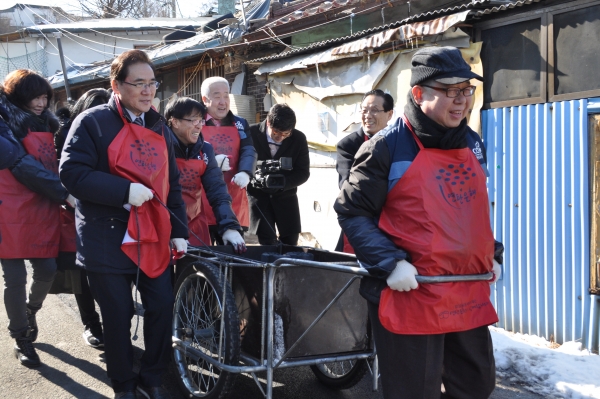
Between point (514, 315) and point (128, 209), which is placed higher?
point (128, 209)

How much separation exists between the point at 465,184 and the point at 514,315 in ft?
11.4

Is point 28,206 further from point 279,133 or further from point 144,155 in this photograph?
point 279,133

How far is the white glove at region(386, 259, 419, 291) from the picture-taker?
2.48 meters

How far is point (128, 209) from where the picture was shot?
12.0 ft

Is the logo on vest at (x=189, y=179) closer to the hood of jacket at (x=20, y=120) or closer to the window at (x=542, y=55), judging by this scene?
the hood of jacket at (x=20, y=120)

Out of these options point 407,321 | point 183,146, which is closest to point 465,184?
point 407,321

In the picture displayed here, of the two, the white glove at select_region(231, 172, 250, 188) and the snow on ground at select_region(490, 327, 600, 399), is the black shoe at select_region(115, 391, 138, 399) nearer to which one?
the white glove at select_region(231, 172, 250, 188)

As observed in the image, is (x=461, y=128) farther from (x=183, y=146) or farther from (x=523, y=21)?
(x=523, y=21)

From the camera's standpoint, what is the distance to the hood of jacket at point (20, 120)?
180 inches

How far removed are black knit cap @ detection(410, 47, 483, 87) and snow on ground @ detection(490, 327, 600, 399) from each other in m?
2.68

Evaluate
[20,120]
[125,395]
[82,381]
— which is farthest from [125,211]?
[20,120]

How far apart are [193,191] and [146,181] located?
1.07 meters

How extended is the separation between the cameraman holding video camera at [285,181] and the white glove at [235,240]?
1392 mm

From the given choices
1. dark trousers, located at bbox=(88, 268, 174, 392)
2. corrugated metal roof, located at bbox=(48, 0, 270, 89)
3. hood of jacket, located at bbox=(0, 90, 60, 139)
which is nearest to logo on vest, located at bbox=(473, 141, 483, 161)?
dark trousers, located at bbox=(88, 268, 174, 392)
